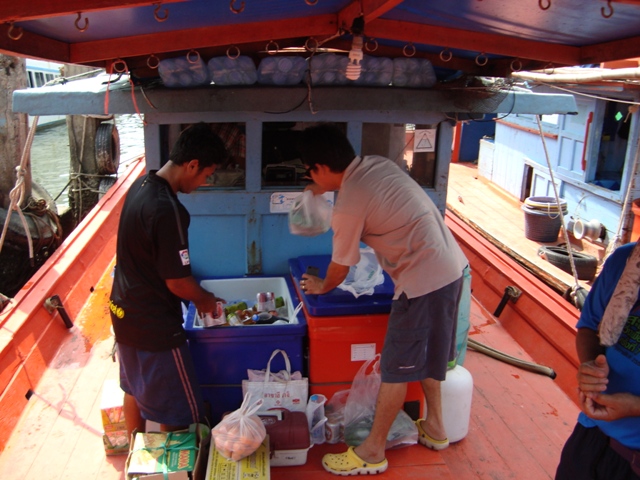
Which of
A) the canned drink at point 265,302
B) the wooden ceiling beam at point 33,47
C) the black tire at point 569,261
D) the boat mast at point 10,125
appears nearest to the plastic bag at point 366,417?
the canned drink at point 265,302

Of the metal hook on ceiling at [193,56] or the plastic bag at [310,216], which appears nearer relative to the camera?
the metal hook on ceiling at [193,56]

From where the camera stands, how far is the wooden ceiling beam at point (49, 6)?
1835 millimetres

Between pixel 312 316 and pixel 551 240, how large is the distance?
7901 mm

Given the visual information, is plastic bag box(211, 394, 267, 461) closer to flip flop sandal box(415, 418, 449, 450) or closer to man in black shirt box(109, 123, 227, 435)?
man in black shirt box(109, 123, 227, 435)

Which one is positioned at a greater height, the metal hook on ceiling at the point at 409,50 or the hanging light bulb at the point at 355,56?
the metal hook on ceiling at the point at 409,50

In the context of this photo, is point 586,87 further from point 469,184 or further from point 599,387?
point 599,387

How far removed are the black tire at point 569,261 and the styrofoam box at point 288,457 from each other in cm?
645

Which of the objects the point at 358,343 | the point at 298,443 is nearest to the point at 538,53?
the point at 358,343

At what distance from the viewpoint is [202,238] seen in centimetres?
375

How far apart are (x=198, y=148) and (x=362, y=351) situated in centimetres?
142

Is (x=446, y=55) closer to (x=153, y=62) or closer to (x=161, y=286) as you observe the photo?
(x=153, y=62)

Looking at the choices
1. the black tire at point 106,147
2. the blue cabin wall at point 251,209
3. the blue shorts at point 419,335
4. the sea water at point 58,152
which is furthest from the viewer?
the sea water at point 58,152

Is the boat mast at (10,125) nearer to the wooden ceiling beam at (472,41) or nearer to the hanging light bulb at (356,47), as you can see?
the hanging light bulb at (356,47)

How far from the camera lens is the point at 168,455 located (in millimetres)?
2674
